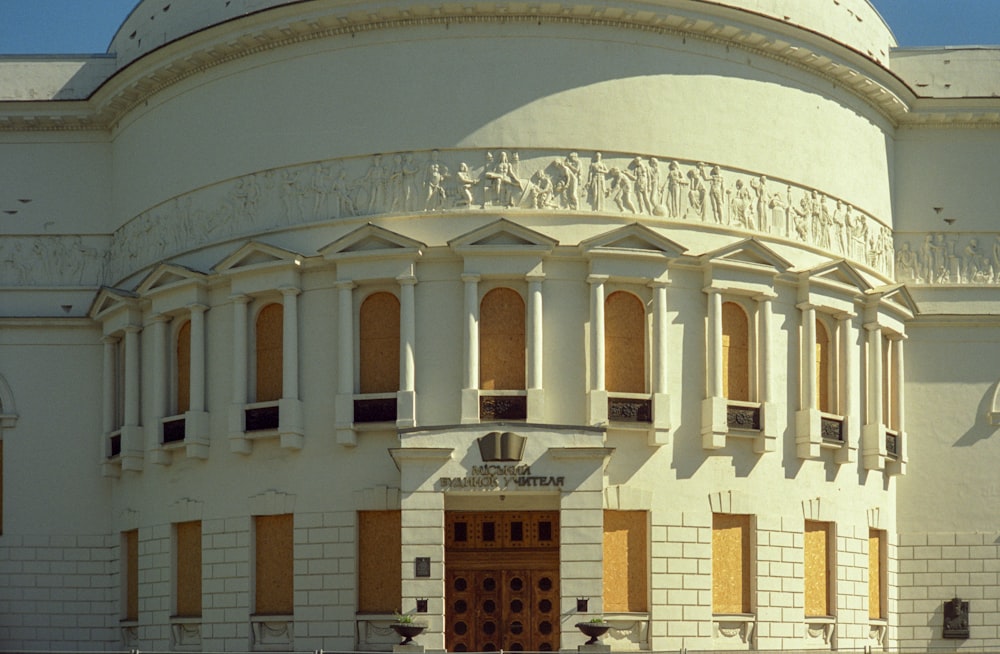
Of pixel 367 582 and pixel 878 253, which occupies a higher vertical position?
pixel 878 253

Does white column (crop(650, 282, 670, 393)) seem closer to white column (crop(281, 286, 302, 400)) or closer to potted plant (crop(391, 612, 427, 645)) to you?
potted plant (crop(391, 612, 427, 645))

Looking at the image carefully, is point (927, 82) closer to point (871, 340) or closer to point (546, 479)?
point (871, 340)

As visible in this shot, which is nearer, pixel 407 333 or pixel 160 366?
pixel 407 333

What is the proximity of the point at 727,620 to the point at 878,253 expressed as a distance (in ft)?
34.8

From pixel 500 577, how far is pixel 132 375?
10.9m

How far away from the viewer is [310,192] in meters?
42.5

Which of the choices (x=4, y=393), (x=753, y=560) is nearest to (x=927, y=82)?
(x=753, y=560)

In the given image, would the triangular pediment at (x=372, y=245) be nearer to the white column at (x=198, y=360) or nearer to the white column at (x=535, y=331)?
the white column at (x=535, y=331)

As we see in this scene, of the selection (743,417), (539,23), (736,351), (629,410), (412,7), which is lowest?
(743,417)

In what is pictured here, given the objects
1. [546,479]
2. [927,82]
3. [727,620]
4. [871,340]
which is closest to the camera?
[546,479]

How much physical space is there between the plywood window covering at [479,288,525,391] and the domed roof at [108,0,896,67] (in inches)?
258

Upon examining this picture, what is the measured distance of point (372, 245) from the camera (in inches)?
1630

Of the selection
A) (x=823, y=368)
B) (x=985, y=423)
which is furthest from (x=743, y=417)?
(x=985, y=423)

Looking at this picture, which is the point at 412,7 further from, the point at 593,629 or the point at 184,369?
the point at 593,629
